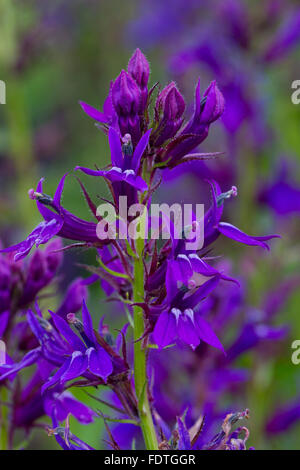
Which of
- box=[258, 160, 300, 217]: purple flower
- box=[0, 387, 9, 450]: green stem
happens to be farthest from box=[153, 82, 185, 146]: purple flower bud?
box=[258, 160, 300, 217]: purple flower

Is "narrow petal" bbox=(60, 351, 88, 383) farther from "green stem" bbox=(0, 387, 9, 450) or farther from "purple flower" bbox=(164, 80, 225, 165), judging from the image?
"green stem" bbox=(0, 387, 9, 450)

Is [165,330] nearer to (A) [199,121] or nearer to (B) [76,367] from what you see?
(B) [76,367]

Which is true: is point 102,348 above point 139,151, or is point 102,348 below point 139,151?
below

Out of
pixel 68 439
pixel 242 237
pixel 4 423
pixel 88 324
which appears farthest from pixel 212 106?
pixel 4 423

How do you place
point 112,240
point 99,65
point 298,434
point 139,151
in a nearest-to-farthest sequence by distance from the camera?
point 139,151 → point 112,240 → point 298,434 → point 99,65

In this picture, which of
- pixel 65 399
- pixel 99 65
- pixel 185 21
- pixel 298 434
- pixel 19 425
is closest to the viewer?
pixel 65 399

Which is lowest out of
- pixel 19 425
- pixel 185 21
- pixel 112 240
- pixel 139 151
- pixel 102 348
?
pixel 19 425

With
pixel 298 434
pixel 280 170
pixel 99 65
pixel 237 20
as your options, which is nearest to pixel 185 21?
pixel 99 65
